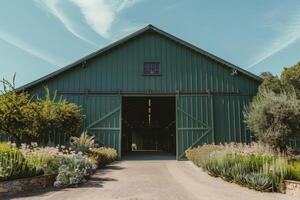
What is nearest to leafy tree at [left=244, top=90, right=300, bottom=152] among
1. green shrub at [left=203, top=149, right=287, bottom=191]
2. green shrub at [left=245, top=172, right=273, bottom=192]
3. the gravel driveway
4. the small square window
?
green shrub at [left=203, top=149, right=287, bottom=191]

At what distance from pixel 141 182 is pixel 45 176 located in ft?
10.4

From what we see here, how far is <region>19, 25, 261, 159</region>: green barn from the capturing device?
1995cm

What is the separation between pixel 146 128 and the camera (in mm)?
44375

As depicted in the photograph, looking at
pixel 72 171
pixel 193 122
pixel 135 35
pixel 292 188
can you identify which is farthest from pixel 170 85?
pixel 292 188

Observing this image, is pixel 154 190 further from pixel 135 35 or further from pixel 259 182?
pixel 135 35

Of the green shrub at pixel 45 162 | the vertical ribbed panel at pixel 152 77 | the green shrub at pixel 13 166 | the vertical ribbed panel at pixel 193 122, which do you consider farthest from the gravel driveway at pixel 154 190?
the vertical ribbed panel at pixel 152 77

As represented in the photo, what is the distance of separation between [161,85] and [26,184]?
39.7 ft

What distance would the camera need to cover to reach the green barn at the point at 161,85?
1995 centimetres

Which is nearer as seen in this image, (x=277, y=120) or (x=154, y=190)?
(x=154, y=190)

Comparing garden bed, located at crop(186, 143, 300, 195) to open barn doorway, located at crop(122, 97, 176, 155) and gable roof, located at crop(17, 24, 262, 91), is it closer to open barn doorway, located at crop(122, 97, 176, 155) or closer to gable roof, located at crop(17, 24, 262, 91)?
gable roof, located at crop(17, 24, 262, 91)

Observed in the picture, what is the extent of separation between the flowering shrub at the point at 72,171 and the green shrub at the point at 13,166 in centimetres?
84

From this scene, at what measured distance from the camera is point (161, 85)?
2025cm

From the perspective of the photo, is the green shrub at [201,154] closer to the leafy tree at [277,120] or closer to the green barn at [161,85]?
the leafy tree at [277,120]

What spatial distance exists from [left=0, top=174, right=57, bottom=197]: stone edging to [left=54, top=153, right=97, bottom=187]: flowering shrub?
0.36 meters
